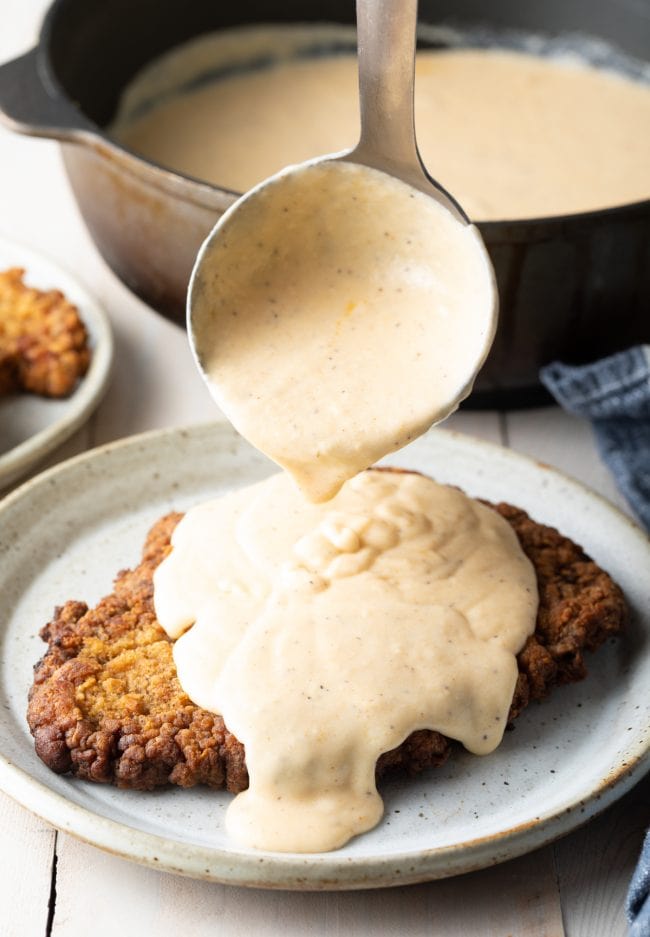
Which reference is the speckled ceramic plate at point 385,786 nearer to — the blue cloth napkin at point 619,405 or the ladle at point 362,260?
the blue cloth napkin at point 619,405

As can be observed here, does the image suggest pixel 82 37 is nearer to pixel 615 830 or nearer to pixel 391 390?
pixel 391 390

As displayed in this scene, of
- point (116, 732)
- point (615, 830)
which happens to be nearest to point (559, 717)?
point (615, 830)

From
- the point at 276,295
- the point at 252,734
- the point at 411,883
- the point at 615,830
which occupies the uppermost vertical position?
the point at 276,295

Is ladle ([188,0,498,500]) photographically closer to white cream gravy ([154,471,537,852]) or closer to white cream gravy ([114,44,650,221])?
white cream gravy ([154,471,537,852])

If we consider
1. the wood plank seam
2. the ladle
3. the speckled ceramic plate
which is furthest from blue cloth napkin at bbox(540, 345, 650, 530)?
the wood plank seam

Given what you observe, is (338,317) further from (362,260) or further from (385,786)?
(385,786)

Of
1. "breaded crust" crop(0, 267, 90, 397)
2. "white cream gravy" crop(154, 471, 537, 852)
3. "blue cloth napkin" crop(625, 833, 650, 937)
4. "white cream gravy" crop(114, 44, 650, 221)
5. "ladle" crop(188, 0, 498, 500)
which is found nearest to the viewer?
"blue cloth napkin" crop(625, 833, 650, 937)
